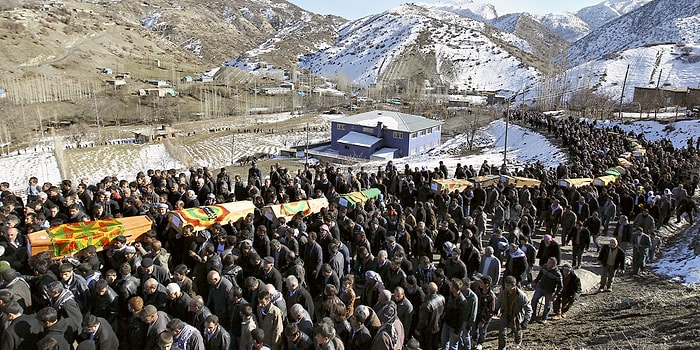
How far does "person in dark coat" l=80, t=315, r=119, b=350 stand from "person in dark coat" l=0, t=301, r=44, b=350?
18.7 inches

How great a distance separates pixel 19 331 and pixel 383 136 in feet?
145

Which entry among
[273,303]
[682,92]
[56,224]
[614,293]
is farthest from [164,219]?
[682,92]

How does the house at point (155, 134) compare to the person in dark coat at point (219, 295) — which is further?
the house at point (155, 134)

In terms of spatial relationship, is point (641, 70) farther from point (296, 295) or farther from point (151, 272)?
point (151, 272)

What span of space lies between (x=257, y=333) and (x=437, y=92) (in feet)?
345

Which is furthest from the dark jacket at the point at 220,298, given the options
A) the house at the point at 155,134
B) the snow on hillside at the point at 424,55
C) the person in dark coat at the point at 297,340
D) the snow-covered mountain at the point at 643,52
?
the snow on hillside at the point at 424,55

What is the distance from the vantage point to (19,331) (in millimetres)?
5203

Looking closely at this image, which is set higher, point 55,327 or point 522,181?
point 55,327

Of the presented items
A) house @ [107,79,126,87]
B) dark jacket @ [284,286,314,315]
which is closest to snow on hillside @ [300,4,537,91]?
house @ [107,79,126,87]

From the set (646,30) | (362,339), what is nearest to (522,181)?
(362,339)

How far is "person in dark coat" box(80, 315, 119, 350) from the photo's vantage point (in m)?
5.25

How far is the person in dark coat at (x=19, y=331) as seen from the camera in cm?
516

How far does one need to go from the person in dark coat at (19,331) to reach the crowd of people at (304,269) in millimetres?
14

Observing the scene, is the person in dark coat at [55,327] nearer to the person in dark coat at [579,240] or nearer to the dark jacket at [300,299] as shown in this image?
the dark jacket at [300,299]
